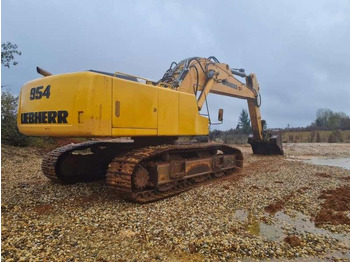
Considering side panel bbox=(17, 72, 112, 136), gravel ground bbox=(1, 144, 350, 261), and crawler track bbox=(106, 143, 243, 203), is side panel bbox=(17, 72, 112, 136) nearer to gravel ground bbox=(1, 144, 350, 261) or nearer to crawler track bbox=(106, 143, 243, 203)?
crawler track bbox=(106, 143, 243, 203)

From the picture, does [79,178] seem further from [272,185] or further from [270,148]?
[270,148]

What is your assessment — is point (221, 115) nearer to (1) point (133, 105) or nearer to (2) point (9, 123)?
(1) point (133, 105)

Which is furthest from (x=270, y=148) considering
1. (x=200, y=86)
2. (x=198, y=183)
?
(x=198, y=183)

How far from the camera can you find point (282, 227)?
4715 millimetres

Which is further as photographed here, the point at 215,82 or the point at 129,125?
the point at 215,82

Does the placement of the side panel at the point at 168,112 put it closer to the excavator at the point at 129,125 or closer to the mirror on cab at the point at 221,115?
the excavator at the point at 129,125

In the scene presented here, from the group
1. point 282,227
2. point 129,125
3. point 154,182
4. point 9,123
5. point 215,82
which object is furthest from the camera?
point 9,123

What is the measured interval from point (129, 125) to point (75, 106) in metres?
1.12

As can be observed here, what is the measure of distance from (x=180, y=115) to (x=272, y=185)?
10.4 ft

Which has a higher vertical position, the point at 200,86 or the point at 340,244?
the point at 200,86

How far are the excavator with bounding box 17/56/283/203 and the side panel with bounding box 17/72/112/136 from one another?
2cm

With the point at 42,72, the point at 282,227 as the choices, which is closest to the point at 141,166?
A: the point at 282,227

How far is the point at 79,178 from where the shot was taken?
7.48 metres

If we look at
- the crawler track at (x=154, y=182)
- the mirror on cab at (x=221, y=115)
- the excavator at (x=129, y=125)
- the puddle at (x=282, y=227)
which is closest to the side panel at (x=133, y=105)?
the excavator at (x=129, y=125)
